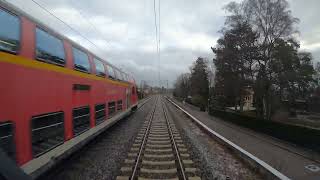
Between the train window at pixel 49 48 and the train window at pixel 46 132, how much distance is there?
4.08ft

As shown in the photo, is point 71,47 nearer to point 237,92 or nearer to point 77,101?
point 77,101

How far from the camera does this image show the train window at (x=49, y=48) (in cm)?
677

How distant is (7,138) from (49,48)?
8.59 feet

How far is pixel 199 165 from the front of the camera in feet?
30.4

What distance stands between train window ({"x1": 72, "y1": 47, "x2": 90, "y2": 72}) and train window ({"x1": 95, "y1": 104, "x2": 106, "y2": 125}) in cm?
181

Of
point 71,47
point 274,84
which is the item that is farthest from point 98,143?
point 274,84

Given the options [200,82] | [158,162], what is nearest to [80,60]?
[158,162]

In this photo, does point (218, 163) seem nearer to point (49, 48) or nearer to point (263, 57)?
point (49, 48)

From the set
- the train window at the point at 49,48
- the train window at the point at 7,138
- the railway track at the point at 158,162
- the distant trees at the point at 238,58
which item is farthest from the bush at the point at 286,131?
the train window at the point at 7,138

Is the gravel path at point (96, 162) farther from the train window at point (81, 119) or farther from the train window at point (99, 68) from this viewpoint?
the train window at point (99, 68)

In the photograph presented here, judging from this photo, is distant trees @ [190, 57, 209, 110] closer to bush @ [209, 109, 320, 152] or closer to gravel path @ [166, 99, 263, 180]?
bush @ [209, 109, 320, 152]

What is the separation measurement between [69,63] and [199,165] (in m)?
4.58

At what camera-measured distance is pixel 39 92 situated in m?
6.61

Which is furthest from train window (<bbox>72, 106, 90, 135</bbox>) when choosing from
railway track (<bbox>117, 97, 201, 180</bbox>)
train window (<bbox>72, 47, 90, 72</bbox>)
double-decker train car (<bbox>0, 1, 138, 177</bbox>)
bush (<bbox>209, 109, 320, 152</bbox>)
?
bush (<bbox>209, 109, 320, 152</bbox>)
